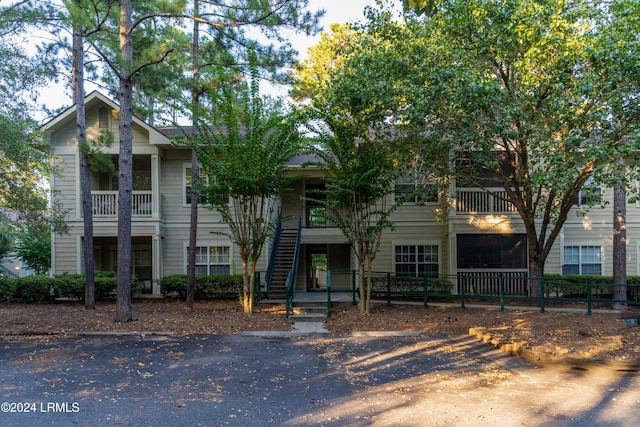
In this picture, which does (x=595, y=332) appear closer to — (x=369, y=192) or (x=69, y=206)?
(x=369, y=192)

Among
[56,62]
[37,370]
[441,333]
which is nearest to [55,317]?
[37,370]

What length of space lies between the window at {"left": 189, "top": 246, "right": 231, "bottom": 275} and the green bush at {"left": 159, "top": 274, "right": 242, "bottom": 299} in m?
1.24

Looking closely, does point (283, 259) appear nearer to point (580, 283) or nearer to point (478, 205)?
point (478, 205)

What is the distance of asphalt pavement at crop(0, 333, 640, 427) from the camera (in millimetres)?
5109

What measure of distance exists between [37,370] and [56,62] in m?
10.9

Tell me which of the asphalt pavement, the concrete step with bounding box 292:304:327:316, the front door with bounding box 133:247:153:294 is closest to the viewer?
the asphalt pavement

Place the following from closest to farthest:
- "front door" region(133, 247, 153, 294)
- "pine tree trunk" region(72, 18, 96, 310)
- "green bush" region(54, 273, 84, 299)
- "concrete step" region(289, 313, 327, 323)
Answer: 1. "concrete step" region(289, 313, 327, 323)
2. "pine tree trunk" region(72, 18, 96, 310)
3. "green bush" region(54, 273, 84, 299)
4. "front door" region(133, 247, 153, 294)

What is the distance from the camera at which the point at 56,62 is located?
14438 millimetres

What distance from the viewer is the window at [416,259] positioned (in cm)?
1725

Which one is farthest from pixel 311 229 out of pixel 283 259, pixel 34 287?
pixel 34 287

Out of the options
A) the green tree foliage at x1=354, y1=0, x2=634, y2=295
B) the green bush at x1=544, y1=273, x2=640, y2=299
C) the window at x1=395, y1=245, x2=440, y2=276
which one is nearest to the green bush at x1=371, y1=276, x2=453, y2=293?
the window at x1=395, y1=245, x2=440, y2=276

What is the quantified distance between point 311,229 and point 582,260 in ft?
31.9

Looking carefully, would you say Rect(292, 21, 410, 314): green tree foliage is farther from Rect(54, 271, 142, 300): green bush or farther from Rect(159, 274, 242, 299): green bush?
Rect(54, 271, 142, 300): green bush

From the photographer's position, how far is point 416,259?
17281mm
